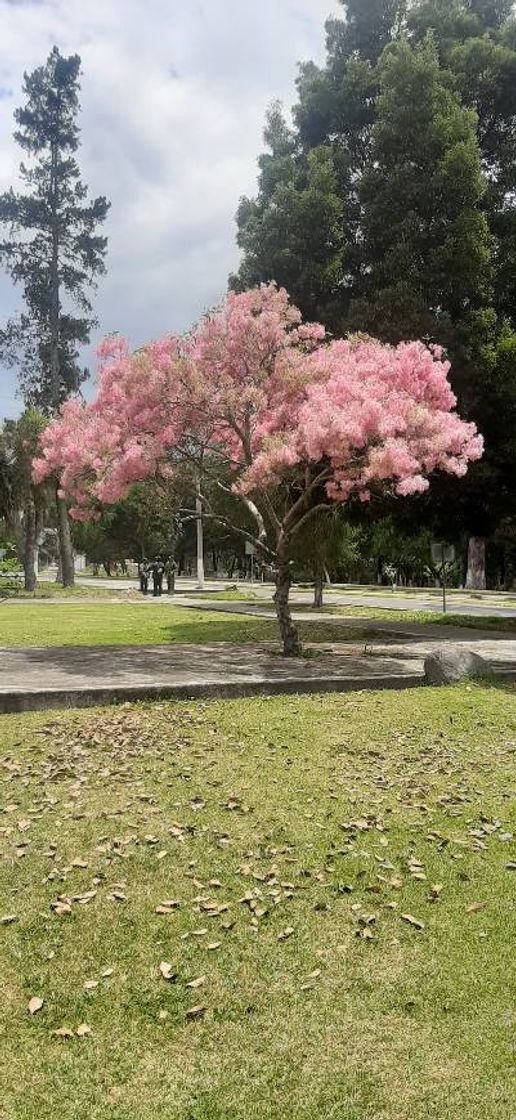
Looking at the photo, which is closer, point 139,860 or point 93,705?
point 139,860

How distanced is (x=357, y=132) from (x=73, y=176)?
83.8 ft

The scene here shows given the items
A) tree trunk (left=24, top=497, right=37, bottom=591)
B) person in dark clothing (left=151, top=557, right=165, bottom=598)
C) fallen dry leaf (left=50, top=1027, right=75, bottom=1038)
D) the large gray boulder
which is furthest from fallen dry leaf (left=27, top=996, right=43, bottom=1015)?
tree trunk (left=24, top=497, right=37, bottom=591)

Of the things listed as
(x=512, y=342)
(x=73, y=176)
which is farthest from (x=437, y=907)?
(x=73, y=176)

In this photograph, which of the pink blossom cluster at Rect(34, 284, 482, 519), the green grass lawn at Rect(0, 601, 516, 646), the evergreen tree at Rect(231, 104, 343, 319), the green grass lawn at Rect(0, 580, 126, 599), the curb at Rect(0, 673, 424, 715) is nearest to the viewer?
the curb at Rect(0, 673, 424, 715)

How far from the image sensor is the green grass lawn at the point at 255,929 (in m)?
3.21

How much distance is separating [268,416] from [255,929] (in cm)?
936

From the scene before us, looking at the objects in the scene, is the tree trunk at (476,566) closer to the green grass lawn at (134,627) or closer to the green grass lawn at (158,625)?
the green grass lawn at (158,625)

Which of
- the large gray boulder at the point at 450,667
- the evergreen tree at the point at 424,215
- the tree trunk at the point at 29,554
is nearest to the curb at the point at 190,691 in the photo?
the large gray boulder at the point at 450,667

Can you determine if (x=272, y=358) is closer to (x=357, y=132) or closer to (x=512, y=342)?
(x=512, y=342)

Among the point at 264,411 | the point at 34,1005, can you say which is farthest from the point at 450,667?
the point at 34,1005

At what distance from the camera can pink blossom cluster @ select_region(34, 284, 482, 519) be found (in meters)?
11.3

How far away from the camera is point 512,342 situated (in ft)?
59.9

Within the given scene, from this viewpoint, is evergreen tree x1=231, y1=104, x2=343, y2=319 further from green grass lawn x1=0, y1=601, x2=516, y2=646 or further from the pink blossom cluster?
green grass lawn x1=0, y1=601, x2=516, y2=646

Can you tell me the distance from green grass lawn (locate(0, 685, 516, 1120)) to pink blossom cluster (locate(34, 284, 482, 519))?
5.05m
